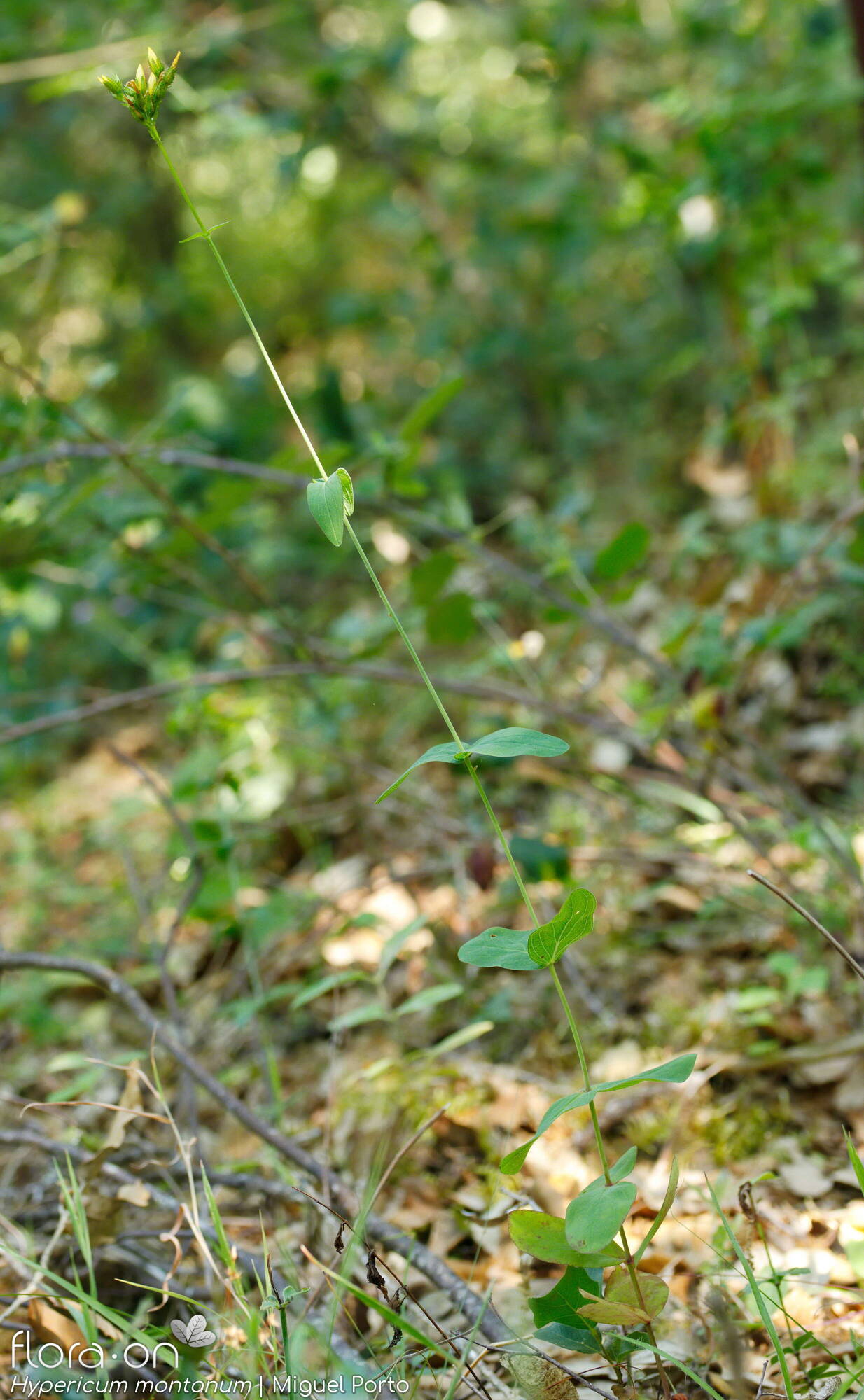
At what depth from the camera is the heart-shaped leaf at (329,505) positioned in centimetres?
81

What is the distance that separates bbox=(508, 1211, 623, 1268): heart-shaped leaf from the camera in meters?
0.83

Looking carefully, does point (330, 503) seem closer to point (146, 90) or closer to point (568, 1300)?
point (146, 90)

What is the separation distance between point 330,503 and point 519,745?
269mm

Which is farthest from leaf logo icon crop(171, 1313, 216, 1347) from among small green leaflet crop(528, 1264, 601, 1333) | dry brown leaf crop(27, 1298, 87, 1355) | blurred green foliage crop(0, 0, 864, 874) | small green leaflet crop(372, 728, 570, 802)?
blurred green foliage crop(0, 0, 864, 874)

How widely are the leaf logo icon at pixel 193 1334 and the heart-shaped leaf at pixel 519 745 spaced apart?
0.63 meters

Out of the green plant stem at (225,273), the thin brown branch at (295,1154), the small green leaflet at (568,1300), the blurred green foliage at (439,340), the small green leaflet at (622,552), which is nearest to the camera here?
the green plant stem at (225,273)

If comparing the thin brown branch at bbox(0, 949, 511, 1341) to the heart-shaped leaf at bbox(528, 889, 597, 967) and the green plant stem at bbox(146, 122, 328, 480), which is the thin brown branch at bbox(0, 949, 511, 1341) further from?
the green plant stem at bbox(146, 122, 328, 480)

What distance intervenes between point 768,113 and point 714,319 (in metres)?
1.03

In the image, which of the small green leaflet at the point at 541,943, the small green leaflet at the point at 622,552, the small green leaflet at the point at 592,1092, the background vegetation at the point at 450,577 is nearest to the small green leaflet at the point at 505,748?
the small green leaflet at the point at 541,943

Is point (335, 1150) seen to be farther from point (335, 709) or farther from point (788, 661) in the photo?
point (788, 661)

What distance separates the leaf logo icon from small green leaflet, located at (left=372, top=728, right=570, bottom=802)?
0.57m

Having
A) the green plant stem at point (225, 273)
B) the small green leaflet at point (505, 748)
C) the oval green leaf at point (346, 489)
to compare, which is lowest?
the small green leaflet at point (505, 748)

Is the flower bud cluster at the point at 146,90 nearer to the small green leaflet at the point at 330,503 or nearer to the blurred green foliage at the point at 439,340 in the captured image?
the small green leaflet at the point at 330,503

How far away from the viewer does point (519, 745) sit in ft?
2.71
